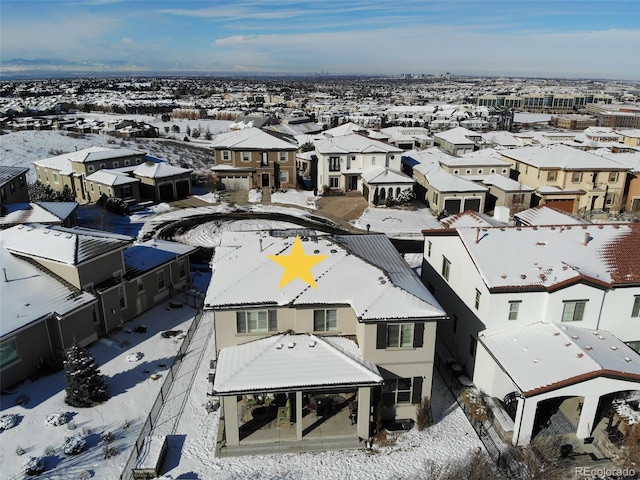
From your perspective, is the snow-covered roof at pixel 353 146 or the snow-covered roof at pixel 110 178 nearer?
the snow-covered roof at pixel 110 178

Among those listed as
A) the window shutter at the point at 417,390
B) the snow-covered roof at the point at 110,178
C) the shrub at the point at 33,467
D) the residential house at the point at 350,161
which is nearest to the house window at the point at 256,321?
the window shutter at the point at 417,390

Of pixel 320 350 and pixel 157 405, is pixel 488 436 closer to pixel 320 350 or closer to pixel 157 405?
pixel 320 350

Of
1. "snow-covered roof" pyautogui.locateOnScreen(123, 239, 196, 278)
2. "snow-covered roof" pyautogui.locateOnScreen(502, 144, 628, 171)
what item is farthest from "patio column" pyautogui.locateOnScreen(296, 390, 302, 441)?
"snow-covered roof" pyautogui.locateOnScreen(502, 144, 628, 171)

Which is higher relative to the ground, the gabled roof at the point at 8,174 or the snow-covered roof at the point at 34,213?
the gabled roof at the point at 8,174

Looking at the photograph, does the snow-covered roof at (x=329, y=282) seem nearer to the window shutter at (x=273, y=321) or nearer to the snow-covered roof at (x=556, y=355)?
the window shutter at (x=273, y=321)

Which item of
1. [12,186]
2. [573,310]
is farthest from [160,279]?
[573,310]

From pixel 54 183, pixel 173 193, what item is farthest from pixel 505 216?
pixel 54 183

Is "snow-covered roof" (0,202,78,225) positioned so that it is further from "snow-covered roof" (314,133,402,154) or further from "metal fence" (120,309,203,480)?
"snow-covered roof" (314,133,402,154)
